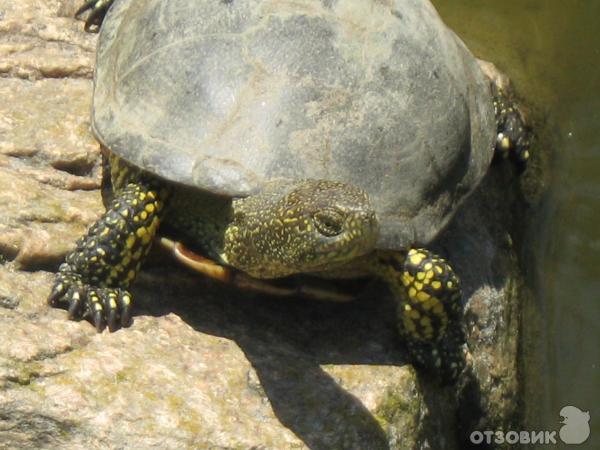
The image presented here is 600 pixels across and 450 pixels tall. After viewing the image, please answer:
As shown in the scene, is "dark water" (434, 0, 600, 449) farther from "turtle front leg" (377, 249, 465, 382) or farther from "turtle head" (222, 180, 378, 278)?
"turtle head" (222, 180, 378, 278)

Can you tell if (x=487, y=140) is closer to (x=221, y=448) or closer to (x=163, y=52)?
(x=163, y=52)

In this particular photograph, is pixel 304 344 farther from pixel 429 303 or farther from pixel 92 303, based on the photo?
pixel 92 303

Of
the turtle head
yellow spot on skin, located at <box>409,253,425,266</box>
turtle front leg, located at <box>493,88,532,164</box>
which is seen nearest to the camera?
the turtle head

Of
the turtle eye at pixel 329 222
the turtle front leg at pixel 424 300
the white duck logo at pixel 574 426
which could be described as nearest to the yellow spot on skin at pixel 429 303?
the turtle front leg at pixel 424 300

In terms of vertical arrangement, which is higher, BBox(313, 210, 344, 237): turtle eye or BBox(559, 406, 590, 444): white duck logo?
BBox(313, 210, 344, 237): turtle eye

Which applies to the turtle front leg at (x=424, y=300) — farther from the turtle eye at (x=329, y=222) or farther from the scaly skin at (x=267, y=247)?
the turtle eye at (x=329, y=222)

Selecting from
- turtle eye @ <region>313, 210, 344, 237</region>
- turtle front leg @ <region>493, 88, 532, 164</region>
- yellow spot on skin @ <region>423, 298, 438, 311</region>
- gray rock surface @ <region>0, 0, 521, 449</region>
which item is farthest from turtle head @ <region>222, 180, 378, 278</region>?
turtle front leg @ <region>493, 88, 532, 164</region>
